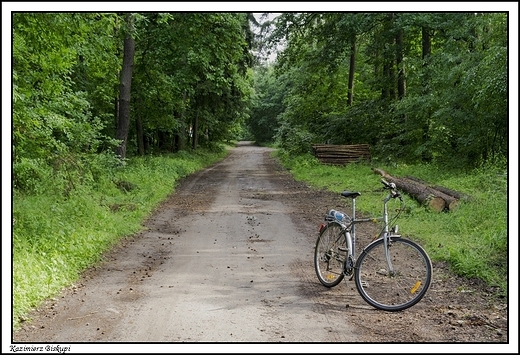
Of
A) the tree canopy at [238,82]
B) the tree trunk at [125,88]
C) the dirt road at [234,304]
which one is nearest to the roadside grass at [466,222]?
the dirt road at [234,304]

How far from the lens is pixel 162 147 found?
113 ft

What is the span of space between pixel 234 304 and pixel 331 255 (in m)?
1.51

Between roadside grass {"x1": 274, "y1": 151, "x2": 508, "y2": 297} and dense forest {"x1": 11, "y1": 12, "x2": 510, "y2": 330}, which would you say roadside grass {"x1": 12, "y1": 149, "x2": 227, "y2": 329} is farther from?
roadside grass {"x1": 274, "y1": 151, "x2": 508, "y2": 297}

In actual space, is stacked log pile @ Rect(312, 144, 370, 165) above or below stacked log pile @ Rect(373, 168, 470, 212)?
above

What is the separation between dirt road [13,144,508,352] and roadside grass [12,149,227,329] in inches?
9.2

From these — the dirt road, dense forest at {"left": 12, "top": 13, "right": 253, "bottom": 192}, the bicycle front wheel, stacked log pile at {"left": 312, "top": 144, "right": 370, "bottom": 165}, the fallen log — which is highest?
dense forest at {"left": 12, "top": 13, "right": 253, "bottom": 192}

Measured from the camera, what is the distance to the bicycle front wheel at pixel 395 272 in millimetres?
5289

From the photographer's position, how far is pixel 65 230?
8148 mm

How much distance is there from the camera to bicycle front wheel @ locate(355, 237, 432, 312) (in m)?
5.29

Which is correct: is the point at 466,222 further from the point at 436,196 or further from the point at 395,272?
the point at 395,272

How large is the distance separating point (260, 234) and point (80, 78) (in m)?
15.3

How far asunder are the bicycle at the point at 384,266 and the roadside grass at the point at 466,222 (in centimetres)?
113

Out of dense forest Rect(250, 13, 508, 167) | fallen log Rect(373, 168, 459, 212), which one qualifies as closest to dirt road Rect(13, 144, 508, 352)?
fallen log Rect(373, 168, 459, 212)

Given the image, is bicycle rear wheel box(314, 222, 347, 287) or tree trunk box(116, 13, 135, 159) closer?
bicycle rear wheel box(314, 222, 347, 287)
